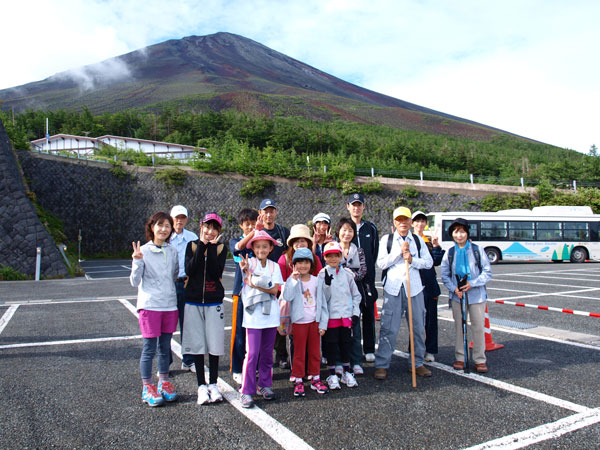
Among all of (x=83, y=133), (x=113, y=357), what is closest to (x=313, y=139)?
(x=83, y=133)

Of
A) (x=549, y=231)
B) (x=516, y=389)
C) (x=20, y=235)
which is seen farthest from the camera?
(x=549, y=231)

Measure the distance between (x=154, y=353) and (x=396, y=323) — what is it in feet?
7.93

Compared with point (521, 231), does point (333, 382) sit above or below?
below

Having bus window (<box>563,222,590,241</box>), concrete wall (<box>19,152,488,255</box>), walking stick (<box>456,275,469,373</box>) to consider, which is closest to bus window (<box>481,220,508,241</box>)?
bus window (<box>563,222,590,241</box>)

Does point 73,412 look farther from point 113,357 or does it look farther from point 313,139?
point 313,139

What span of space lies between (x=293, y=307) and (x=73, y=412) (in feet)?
6.66

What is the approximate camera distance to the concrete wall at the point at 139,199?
86.2ft

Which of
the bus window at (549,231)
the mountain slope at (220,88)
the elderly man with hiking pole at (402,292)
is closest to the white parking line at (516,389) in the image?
the elderly man with hiking pole at (402,292)

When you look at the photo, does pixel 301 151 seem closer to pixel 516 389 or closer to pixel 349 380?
pixel 349 380

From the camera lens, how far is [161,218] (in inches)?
150

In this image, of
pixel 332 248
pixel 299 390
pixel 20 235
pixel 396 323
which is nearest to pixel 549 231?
pixel 396 323

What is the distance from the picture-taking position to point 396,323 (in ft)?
14.1

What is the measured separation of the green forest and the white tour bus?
A: 10654 mm

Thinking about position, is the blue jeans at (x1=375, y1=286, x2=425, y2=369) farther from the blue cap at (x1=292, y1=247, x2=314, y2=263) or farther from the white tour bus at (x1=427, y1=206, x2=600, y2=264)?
the white tour bus at (x1=427, y1=206, x2=600, y2=264)
